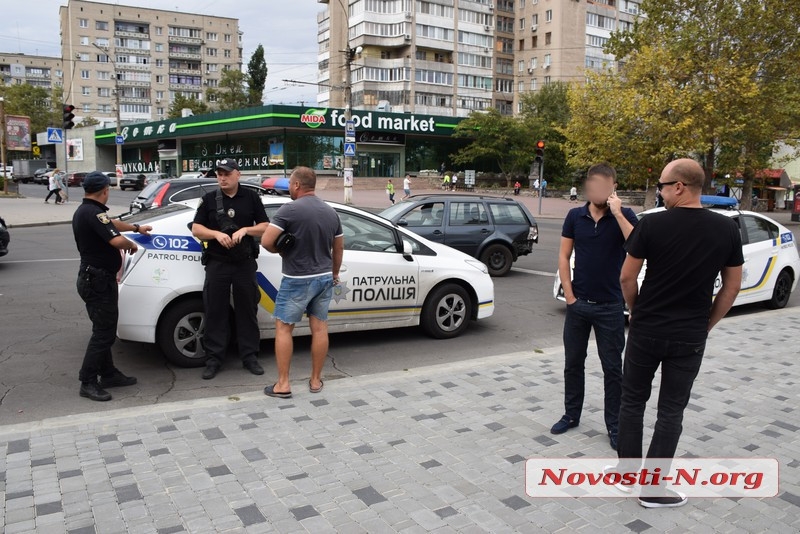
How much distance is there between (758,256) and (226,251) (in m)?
7.48

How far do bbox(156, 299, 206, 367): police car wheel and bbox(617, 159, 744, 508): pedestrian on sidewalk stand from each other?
13.0ft

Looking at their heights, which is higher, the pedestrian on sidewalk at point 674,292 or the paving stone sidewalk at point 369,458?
the pedestrian on sidewalk at point 674,292

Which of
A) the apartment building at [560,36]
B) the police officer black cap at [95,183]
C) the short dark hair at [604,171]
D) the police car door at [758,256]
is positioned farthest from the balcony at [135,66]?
the short dark hair at [604,171]

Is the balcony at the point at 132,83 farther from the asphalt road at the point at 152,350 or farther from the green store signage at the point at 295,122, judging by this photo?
the asphalt road at the point at 152,350

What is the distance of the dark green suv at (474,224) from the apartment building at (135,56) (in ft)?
305

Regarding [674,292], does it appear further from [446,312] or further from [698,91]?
[698,91]

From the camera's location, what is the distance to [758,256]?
351 inches

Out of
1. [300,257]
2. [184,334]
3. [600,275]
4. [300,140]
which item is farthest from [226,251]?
[300,140]

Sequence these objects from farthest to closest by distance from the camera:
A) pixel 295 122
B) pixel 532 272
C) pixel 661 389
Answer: pixel 295 122, pixel 532 272, pixel 661 389

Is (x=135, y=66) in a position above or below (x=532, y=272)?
above

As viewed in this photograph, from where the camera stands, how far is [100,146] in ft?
231

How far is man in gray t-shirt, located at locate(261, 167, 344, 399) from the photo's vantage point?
4.95 m

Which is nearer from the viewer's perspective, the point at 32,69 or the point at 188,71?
the point at 188,71

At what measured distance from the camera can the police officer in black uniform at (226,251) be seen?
541cm
